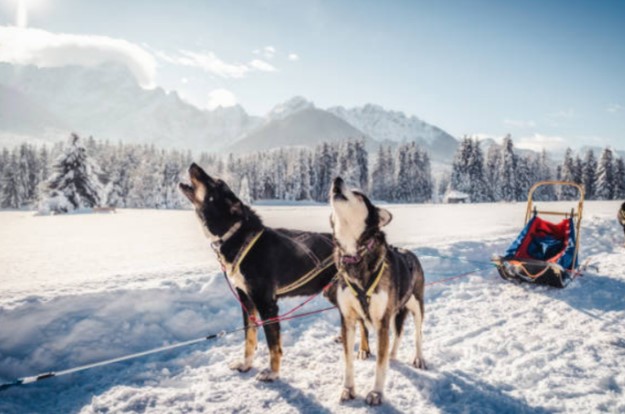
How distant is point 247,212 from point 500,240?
32.9 ft

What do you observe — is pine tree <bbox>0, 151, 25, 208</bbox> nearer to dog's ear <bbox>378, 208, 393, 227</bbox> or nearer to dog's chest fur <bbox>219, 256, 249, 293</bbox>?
dog's chest fur <bbox>219, 256, 249, 293</bbox>

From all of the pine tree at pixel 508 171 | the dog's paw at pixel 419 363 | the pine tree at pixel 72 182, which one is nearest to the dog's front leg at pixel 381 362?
the dog's paw at pixel 419 363

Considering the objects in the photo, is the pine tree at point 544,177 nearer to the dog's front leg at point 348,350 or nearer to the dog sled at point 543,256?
the dog sled at point 543,256

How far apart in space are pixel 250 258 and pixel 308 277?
0.82 meters

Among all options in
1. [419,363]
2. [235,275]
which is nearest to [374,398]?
[419,363]

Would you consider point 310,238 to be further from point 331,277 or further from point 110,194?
point 110,194

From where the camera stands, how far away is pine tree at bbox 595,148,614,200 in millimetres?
60969

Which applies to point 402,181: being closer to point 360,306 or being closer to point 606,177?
point 606,177

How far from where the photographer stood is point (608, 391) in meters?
3.53

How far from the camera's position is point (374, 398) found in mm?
3426

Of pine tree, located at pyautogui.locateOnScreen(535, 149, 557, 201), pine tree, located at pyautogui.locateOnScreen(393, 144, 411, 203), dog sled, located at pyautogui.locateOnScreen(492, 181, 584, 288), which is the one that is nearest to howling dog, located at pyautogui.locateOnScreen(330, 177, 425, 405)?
dog sled, located at pyautogui.locateOnScreen(492, 181, 584, 288)

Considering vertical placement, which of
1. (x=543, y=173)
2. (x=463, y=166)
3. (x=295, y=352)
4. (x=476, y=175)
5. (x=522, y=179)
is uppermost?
(x=463, y=166)

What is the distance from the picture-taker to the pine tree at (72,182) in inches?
1454

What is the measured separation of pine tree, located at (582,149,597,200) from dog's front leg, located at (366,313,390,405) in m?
79.0
